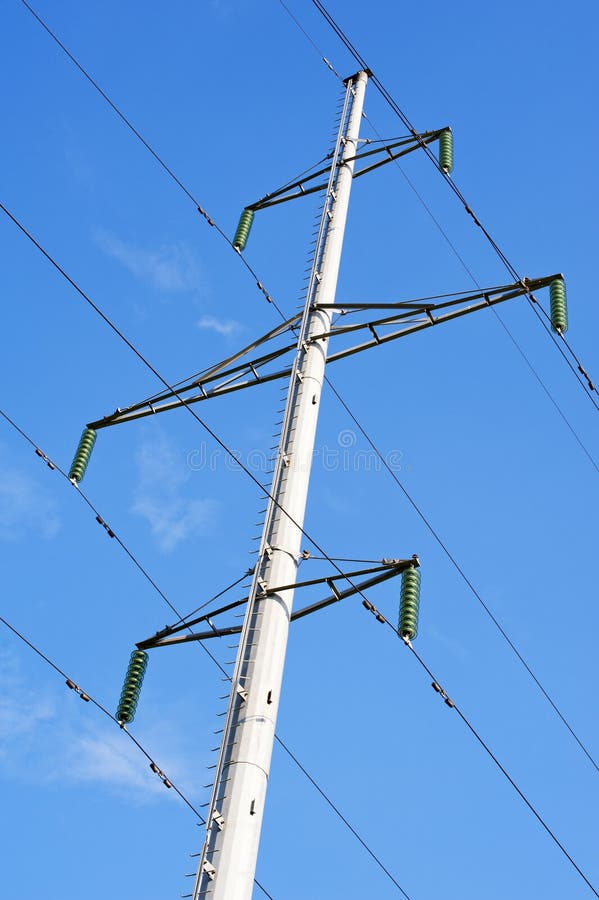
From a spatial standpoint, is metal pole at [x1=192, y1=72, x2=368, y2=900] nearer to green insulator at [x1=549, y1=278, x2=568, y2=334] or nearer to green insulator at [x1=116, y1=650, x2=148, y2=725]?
green insulator at [x1=116, y1=650, x2=148, y2=725]

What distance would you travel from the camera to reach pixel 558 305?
750 inches

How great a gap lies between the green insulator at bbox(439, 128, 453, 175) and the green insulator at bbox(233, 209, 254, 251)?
4.50 metres

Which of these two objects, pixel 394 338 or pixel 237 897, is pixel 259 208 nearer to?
pixel 394 338

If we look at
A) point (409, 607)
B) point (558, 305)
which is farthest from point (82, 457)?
point (558, 305)

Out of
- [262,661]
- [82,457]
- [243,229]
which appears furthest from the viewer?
[243,229]

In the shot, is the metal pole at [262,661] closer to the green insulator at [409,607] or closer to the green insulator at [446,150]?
the green insulator at [409,607]

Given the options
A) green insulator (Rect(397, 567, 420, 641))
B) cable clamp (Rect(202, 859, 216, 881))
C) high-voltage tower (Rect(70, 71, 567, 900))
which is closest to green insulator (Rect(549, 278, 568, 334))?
high-voltage tower (Rect(70, 71, 567, 900))

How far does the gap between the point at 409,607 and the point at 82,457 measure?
23.5 feet

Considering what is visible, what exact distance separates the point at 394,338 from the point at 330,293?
1805 millimetres

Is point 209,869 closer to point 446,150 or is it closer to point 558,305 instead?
point 558,305

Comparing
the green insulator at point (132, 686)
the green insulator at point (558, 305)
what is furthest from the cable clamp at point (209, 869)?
the green insulator at point (558, 305)

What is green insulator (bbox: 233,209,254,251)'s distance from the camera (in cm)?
2398

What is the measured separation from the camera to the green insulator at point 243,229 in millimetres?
23978

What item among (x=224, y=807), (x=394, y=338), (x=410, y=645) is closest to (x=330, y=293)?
(x=394, y=338)
